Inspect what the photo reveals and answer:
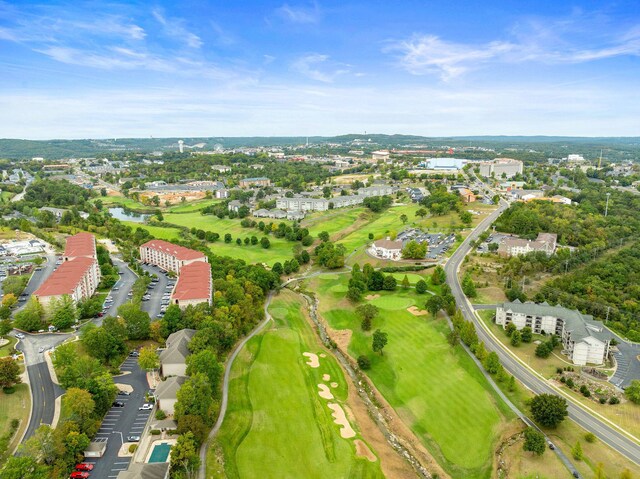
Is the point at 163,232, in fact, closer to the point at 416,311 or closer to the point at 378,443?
the point at 416,311

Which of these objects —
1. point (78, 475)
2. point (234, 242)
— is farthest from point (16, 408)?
point (234, 242)

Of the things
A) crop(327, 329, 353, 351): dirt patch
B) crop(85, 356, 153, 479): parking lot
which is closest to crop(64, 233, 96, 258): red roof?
crop(85, 356, 153, 479): parking lot

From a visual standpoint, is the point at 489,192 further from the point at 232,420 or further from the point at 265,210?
the point at 232,420

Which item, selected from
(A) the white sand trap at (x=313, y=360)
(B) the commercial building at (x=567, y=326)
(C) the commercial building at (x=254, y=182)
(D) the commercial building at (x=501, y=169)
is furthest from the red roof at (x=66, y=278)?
(D) the commercial building at (x=501, y=169)

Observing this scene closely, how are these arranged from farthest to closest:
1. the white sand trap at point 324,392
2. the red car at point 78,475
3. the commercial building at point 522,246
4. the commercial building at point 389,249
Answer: the commercial building at point 389,249 < the commercial building at point 522,246 < the white sand trap at point 324,392 < the red car at point 78,475

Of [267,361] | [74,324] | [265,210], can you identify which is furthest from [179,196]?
[267,361]

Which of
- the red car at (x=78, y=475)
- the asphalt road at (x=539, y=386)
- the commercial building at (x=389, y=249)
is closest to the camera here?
the red car at (x=78, y=475)

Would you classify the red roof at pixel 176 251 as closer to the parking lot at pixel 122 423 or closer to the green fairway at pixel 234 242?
the green fairway at pixel 234 242
